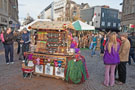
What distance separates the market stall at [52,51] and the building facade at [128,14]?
15786 mm

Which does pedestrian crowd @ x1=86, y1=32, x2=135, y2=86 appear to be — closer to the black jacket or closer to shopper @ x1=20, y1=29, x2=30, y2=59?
shopper @ x1=20, y1=29, x2=30, y2=59

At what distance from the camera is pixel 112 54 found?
12.9ft

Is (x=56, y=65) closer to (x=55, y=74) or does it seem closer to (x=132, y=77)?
(x=55, y=74)

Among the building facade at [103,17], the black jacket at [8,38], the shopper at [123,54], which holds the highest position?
the building facade at [103,17]

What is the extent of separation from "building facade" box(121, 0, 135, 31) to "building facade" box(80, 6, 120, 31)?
717 inches

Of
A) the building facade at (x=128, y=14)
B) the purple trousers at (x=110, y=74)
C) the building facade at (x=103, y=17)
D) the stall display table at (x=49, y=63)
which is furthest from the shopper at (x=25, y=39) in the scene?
the building facade at (x=103, y=17)

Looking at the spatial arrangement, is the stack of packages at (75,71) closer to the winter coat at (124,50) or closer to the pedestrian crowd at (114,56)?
the pedestrian crowd at (114,56)

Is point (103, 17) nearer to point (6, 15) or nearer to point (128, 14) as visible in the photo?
point (128, 14)

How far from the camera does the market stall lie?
4.45 meters

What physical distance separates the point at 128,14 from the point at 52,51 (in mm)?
18794

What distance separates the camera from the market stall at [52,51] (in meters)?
4.45

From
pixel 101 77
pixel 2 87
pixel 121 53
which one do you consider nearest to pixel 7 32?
pixel 2 87

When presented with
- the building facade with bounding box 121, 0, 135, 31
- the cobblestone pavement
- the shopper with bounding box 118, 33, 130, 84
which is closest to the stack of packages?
the cobblestone pavement

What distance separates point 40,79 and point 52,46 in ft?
4.35
